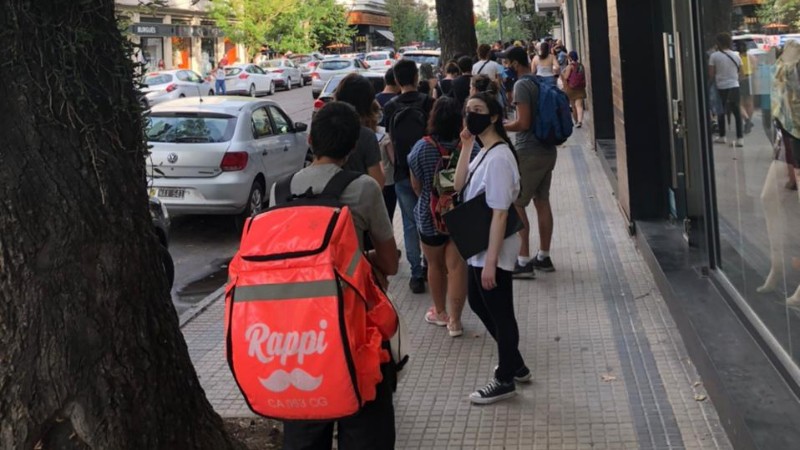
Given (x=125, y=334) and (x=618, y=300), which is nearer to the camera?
(x=125, y=334)

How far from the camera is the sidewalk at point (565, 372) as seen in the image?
4.80 m

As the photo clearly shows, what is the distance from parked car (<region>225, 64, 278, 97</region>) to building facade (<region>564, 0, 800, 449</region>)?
32.6 meters

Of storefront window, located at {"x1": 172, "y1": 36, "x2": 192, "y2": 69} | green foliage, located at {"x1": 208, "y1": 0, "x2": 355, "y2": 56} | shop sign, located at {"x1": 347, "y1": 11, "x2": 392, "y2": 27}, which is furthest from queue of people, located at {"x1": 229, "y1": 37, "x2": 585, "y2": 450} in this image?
shop sign, located at {"x1": 347, "y1": 11, "x2": 392, "y2": 27}

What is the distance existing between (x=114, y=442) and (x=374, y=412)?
3.55 ft

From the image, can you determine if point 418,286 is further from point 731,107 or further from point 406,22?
point 406,22

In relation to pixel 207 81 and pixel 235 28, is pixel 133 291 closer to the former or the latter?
pixel 207 81

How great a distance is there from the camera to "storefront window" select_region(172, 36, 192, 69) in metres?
54.1

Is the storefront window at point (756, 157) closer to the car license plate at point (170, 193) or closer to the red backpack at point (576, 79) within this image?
the car license plate at point (170, 193)

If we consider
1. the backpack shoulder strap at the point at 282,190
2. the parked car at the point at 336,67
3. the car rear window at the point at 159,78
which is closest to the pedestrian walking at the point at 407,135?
the backpack shoulder strap at the point at 282,190

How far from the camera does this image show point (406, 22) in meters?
88.4

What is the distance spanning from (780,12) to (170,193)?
7945 mm

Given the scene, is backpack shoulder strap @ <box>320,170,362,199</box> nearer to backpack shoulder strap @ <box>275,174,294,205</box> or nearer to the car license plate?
backpack shoulder strap @ <box>275,174,294,205</box>

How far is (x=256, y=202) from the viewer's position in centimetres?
1152

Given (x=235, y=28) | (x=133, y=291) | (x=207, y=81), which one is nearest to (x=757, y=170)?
(x=133, y=291)
